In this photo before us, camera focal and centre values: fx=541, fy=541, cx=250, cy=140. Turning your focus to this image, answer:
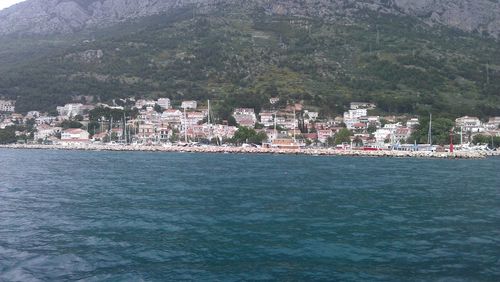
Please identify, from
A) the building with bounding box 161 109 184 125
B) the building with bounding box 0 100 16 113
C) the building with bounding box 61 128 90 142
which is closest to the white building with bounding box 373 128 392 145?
the building with bounding box 161 109 184 125

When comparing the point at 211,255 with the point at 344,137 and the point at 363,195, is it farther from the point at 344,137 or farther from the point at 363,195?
the point at 344,137

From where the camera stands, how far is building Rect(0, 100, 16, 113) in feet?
404

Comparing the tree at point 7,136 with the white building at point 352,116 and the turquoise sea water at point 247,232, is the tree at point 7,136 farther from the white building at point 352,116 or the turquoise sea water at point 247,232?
the turquoise sea water at point 247,232

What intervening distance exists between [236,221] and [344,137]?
75.9m

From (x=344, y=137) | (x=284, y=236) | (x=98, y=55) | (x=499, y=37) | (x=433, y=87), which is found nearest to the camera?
(x=284, y=236)

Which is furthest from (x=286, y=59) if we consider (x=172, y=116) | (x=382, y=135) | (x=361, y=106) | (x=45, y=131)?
(x=45, y=131)

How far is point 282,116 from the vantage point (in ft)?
373

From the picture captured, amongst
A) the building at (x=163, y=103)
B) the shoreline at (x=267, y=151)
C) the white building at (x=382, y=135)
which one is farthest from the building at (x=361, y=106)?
the building at (x=163, y=103)

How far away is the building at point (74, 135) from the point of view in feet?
332

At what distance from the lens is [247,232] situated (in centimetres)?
1678

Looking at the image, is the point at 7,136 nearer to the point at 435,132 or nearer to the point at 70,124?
the point at 70,124

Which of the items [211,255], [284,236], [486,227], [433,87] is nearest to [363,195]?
[486,227]

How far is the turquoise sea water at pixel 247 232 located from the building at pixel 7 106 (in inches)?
4044

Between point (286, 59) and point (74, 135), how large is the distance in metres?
59.2
